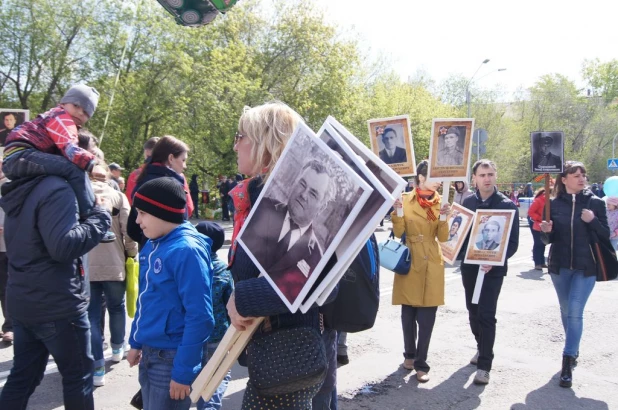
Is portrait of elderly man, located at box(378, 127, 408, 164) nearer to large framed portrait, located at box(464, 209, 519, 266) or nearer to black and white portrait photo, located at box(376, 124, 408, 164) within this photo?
black and white portrait photo, located at box(376, 124, 408, 164)

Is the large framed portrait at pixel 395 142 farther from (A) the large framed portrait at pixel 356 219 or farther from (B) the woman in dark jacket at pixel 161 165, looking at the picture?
(A) the large framed portrait at pixel 356 219

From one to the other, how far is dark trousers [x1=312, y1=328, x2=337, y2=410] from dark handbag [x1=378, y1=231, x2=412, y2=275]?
210 centimetres

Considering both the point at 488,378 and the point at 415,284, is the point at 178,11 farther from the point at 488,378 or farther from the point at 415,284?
the point at 488,378

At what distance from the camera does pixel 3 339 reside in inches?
226

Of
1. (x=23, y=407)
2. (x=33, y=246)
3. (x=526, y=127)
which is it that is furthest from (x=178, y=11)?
(x=526, y=127)

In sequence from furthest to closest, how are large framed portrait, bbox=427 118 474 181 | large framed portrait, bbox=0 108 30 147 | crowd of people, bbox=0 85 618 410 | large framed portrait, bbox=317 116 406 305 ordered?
large framed portrait, bbox=0 108 30 147, large framed portrait, bbox=427 118 474 181, crowd of people, bbox=0 85 618 410, large framed portrait, bbox=317 116 406 305

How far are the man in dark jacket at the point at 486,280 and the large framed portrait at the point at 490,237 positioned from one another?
7 cm

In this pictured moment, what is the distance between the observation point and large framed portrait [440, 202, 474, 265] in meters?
5.51

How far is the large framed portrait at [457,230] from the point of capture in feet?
18.1

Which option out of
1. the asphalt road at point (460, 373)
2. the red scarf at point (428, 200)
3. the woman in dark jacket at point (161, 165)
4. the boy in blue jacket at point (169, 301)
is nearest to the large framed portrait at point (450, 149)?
the red scarf at point (428, 200)

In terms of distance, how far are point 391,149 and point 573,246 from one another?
191 cm

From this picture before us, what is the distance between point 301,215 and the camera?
5.95 ft

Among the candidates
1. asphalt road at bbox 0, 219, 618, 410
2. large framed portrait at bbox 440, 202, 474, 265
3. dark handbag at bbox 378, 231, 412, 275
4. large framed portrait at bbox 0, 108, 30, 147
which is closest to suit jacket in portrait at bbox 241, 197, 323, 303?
asphalt road at bbox 0, 219, 618, 410

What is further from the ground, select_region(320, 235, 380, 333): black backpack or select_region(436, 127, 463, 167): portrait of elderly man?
select_region(436, 127, 463, 167): portrait of elderly man
